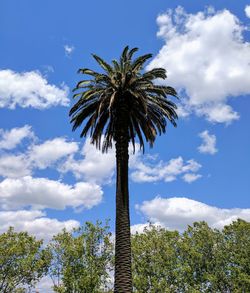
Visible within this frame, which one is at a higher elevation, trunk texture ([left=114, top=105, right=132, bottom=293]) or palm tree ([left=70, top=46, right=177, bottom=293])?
palm tree ([left=70, top=46, right=177, bottom=293])

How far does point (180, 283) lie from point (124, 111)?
30368mm

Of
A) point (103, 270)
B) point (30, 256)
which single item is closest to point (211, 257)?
point (103, 270)

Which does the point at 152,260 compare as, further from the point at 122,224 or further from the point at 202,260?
the point at 122,224

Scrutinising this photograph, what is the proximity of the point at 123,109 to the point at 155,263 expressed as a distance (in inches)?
1157

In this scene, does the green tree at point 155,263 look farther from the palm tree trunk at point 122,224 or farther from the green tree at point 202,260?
the palm tree trunk at point 122,224

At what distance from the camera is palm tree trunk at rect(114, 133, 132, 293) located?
24688 millimetres

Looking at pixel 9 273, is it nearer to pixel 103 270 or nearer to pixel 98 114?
pixel 103 270

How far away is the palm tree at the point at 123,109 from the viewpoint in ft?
89.0

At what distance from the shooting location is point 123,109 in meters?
28.2

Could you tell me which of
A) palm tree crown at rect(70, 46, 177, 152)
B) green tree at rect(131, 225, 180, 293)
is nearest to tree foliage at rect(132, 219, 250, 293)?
green tree at rect(131, 225, 180, 293)

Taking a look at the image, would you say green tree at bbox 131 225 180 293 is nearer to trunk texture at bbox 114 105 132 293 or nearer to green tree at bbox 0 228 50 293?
green tree at bbox 0 228 50 293

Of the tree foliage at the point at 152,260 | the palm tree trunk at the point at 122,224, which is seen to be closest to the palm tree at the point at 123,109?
the palm tree trunk at the point at 122,224

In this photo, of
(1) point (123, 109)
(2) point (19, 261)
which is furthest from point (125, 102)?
(2) point (19, 261)

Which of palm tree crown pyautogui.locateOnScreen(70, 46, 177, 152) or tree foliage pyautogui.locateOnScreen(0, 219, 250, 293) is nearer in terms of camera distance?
palm tree crown pyautogui.locateOnScreen(70, 46, 177, 152)
